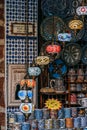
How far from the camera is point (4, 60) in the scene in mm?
4434

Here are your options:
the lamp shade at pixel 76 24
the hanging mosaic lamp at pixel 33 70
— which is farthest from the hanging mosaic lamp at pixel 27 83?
the lamp shade at pixel 76 24

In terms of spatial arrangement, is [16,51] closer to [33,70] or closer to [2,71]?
[2,71]

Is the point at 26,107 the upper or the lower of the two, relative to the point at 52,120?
upper

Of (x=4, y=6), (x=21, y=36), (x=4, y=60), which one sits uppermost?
(x=4, y=6)

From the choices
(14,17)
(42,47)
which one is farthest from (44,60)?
(14,17)

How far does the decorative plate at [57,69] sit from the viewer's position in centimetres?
453

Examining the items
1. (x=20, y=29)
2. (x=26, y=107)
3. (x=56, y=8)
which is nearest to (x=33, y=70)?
(x=26, y=107)

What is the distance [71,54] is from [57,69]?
0.83ft

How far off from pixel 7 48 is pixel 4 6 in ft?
1.68

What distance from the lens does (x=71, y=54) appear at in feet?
14.8

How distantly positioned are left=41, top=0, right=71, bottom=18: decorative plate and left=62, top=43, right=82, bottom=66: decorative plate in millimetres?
390

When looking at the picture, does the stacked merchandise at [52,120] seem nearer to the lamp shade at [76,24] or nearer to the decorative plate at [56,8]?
the lamp shade at [76,24]

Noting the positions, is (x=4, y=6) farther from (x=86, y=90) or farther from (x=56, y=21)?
(x=86, y=90)

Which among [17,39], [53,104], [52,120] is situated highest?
[17,39]
